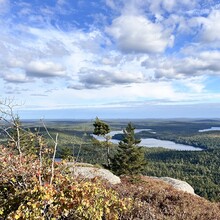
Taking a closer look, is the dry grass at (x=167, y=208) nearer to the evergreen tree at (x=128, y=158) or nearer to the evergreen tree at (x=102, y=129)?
the evergreen tree at (x=128, y=158)

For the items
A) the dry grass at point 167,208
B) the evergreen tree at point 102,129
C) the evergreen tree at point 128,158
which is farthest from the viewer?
the evergreen tree at point 102,129

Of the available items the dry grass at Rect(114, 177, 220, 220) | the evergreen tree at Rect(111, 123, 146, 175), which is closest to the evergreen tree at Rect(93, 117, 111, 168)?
the evergreen tree at Rect(111, 123, 146, 175)

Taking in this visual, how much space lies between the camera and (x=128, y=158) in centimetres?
5156

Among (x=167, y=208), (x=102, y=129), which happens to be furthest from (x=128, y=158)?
(x=167, y=208)

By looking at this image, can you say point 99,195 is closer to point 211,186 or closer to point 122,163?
point 122,163

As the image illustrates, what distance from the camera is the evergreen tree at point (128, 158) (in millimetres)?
51000

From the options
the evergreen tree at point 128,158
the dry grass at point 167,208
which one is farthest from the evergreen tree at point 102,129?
the dry grass at point 167,208

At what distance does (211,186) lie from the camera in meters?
145

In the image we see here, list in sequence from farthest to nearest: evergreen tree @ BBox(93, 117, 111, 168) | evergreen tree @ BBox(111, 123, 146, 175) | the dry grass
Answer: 1. evergreen tree @ BBox(93, 117, 111, 168)
2. evergreen tree @ BBox(111, 123, 146, 175)
3. the dry grass

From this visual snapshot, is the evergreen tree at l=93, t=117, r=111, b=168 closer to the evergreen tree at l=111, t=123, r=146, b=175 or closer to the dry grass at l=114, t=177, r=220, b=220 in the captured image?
the evergreen tree at l=111, t=123, r=146, b=175

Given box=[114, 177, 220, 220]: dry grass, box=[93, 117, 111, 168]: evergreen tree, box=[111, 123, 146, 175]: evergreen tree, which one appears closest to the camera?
box=[114, 177, 220, 220]: dry grass

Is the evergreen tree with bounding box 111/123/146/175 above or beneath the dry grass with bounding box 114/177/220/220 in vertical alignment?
beneath

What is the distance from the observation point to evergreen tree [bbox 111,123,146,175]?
5100 cm

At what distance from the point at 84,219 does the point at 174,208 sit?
5999 millimetres
